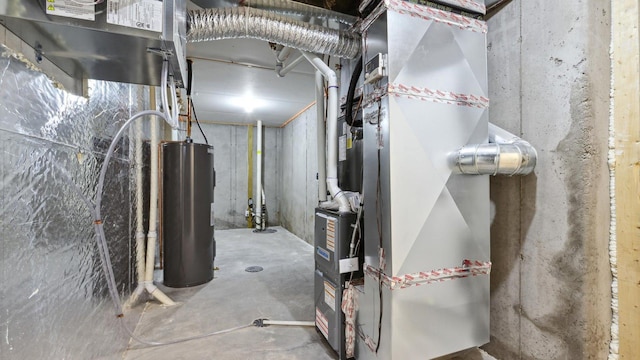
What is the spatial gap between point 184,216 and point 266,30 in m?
2.13

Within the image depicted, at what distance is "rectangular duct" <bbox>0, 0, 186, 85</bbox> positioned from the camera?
860 millimetres

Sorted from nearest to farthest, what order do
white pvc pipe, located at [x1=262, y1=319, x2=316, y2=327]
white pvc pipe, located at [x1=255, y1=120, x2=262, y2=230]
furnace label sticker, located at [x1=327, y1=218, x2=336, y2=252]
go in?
furnace label sticker, located at [x1=327, y1=218, x2=336, y2=252], white pvc pipe, located at [x1=262, y1=319, x2=316, y2=327], white pvc pipe, located at [x1=255, y1=120, x2=262, y2=230]

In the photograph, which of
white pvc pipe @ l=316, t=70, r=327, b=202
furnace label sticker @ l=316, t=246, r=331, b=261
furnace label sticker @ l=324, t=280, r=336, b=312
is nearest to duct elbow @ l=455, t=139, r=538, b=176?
furnace label sticker @ l=316, t=246, r=331, b=261

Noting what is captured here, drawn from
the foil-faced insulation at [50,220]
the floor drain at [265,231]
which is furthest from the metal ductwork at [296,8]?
the floor drain at [265,231]

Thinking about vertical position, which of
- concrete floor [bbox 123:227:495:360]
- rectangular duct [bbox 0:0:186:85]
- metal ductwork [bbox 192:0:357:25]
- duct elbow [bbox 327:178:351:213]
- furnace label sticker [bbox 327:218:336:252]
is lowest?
concrete floor [bbox 123:227:495:360]

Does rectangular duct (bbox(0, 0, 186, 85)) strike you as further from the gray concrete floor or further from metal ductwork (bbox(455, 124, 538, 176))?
the gray concrete floor

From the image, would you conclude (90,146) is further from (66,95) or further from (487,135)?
(487,135)

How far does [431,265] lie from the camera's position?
152 centimetres

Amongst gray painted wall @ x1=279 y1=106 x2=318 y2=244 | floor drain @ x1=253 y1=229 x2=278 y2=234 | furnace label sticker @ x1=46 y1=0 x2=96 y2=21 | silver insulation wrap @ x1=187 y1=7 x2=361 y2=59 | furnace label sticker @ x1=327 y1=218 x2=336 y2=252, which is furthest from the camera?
floor drain @ x1=253 y1=229 x2=278 y2=234

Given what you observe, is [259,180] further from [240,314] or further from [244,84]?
[240,314]

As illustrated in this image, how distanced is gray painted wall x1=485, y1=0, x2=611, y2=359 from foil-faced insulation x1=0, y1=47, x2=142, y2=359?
2.27 metres

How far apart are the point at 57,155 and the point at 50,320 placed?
637 millimetres

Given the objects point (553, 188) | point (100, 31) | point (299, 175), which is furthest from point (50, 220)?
point (299, 175)

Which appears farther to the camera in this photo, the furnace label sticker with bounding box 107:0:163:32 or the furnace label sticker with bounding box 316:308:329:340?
the furnace label sticker with bounding box 316:308:329:340
